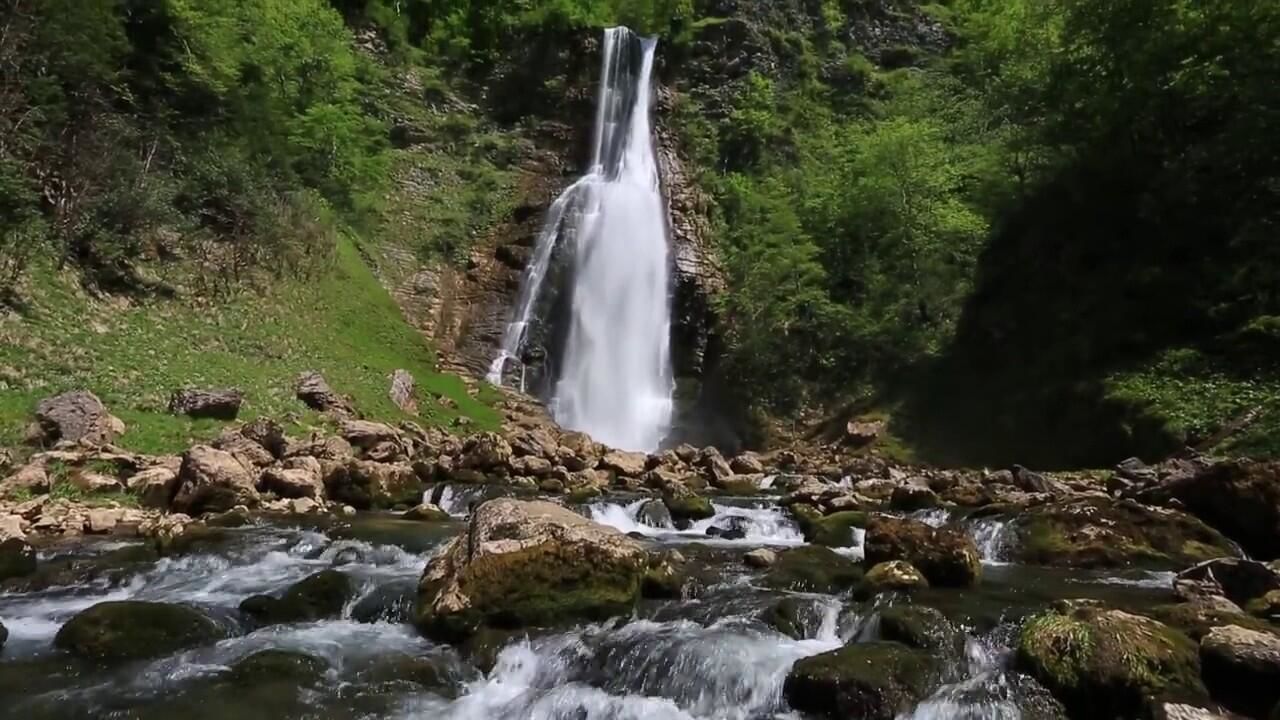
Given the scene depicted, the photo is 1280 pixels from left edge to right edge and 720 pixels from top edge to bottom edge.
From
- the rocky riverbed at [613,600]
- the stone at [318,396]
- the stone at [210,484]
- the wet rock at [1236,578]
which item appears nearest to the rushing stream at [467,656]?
the rocky riverbed at [613,600]

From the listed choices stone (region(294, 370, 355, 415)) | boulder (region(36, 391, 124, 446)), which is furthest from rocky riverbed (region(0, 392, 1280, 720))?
stone (region(294, 370, 355, 415))

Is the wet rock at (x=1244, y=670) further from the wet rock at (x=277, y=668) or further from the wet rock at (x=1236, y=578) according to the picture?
the wet rock at (x=277, y=668)

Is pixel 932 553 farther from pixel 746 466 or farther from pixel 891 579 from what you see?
pixel 746 466

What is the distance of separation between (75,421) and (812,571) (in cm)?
1246

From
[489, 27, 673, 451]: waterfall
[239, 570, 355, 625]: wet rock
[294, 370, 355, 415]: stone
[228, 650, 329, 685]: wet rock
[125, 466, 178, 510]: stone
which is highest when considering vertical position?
[489, 27, 673, 451]: waterfall

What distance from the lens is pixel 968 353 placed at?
26.1m

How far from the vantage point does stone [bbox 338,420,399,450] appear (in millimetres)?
18453

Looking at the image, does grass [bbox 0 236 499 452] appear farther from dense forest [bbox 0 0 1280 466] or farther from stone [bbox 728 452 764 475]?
stone [bbox 728 452 764 475]

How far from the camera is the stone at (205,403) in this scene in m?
16.8

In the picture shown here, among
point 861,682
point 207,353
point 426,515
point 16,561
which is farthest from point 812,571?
point 207,353

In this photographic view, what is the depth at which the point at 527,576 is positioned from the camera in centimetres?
823

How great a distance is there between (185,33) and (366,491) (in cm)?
1821

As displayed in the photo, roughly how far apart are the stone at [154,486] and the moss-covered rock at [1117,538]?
12861 millimetres

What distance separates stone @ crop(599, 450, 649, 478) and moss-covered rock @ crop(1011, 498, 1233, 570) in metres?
9.50
